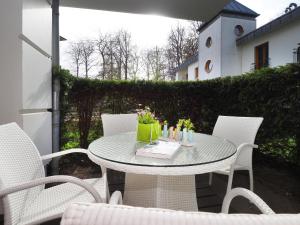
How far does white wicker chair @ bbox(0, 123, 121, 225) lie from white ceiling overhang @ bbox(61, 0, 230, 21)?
Answer: 9.34 ft

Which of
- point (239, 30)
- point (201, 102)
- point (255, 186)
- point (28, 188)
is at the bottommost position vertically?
point (255, 186)

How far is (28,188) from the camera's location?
1.09m

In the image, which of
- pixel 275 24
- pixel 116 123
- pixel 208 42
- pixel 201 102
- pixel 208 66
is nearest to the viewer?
pixel 116 123

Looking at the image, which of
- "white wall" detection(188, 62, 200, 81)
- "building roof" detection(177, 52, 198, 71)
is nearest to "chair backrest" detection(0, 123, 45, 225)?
"building roof" detection(177, 52, 198, 71)

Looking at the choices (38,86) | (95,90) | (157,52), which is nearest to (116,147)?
(38,86)

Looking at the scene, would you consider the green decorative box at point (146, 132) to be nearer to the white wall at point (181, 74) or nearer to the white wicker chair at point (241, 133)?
the white wicker chair at point (241, 133)

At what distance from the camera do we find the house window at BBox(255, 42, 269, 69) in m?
9.29

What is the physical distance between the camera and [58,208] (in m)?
1.27

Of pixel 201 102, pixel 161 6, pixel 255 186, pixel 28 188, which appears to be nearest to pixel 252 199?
pixel 28 188

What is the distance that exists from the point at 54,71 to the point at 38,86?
26.8 inches

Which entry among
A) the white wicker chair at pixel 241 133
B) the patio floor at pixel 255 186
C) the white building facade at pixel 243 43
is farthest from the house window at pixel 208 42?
the white wicker chair at pixel 241 133

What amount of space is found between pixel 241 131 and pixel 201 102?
2350 mm

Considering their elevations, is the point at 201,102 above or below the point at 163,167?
above

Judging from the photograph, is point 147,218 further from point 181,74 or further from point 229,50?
point 181,74
